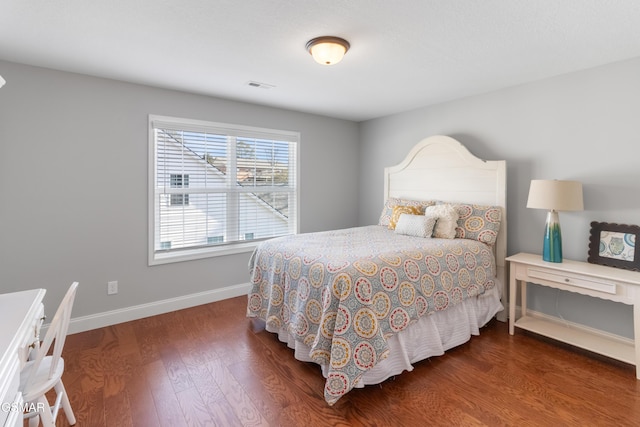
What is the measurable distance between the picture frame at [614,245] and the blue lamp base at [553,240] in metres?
0.26

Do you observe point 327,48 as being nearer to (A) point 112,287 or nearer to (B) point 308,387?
(B) point 308,387

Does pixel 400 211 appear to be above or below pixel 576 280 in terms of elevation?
above

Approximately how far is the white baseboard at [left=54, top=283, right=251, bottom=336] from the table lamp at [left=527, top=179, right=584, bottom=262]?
122 inches

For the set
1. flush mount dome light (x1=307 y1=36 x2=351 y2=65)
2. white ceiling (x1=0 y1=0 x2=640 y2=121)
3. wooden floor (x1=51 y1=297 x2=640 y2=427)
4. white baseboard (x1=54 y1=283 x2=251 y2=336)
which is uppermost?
white ceiling (x1=0 y1=0 x2=640 y2=121)

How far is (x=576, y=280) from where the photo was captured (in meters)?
2.36

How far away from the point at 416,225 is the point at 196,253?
2353mm

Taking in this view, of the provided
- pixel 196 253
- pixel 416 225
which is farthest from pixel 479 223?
pixel 196 253

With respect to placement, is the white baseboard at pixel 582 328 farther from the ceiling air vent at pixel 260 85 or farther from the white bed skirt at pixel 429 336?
the ceiling air vent at pixel 260 85

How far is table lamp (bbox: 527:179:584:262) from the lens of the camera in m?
2.47

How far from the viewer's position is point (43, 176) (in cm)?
261

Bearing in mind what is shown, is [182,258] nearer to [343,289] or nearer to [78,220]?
[78,220]

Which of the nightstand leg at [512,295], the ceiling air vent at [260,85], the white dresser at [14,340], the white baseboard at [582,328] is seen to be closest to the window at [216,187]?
the ceiling air vent at [260,85]

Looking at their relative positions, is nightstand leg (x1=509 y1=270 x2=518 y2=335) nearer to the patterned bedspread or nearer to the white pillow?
the patterned bedspread

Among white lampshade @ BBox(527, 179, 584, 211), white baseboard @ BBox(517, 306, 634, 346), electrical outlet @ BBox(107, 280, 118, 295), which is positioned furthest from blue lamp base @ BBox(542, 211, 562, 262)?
electrical outlet @ BBox(107, 280, 118, 295)
